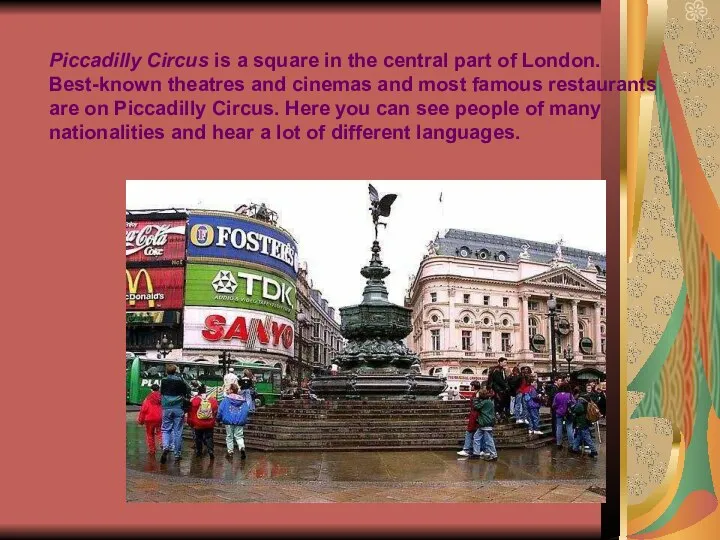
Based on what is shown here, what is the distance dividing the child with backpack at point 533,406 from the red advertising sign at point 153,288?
16.1ft

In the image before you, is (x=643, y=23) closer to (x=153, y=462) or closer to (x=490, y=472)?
(x=490, y=472)

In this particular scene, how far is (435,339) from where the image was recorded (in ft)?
36.8

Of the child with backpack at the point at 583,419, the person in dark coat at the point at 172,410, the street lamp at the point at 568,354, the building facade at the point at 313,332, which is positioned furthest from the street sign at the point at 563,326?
the person in dark coat at the point at 172,410

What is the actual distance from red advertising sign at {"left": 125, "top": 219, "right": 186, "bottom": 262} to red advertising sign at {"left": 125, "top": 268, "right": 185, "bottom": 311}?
6.4 inches

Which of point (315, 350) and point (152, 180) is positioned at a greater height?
point (152, 180)

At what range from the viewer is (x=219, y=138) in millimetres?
6566

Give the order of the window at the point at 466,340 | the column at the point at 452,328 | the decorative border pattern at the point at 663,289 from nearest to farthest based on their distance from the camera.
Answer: the decorative border pattern at the point at 663,289 → the window at the point at 466,340 → the column at the point at 452,328

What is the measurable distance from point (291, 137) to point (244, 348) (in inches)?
354

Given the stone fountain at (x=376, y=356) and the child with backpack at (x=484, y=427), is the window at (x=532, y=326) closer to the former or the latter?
the stone fountain at (x=376, y=356)

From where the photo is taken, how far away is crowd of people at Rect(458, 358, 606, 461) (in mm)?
7848

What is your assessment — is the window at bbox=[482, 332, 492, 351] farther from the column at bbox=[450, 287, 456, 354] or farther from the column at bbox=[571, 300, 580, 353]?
the column at bbox=[571, 300, 580, 353]

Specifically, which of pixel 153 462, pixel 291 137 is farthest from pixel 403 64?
pixel 153 462

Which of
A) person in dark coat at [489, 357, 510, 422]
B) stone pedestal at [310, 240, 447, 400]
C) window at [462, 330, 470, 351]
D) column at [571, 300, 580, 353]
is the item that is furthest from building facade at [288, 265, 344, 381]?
column at [571, 300, 580, 353]

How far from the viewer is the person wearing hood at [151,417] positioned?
7.53 meters
